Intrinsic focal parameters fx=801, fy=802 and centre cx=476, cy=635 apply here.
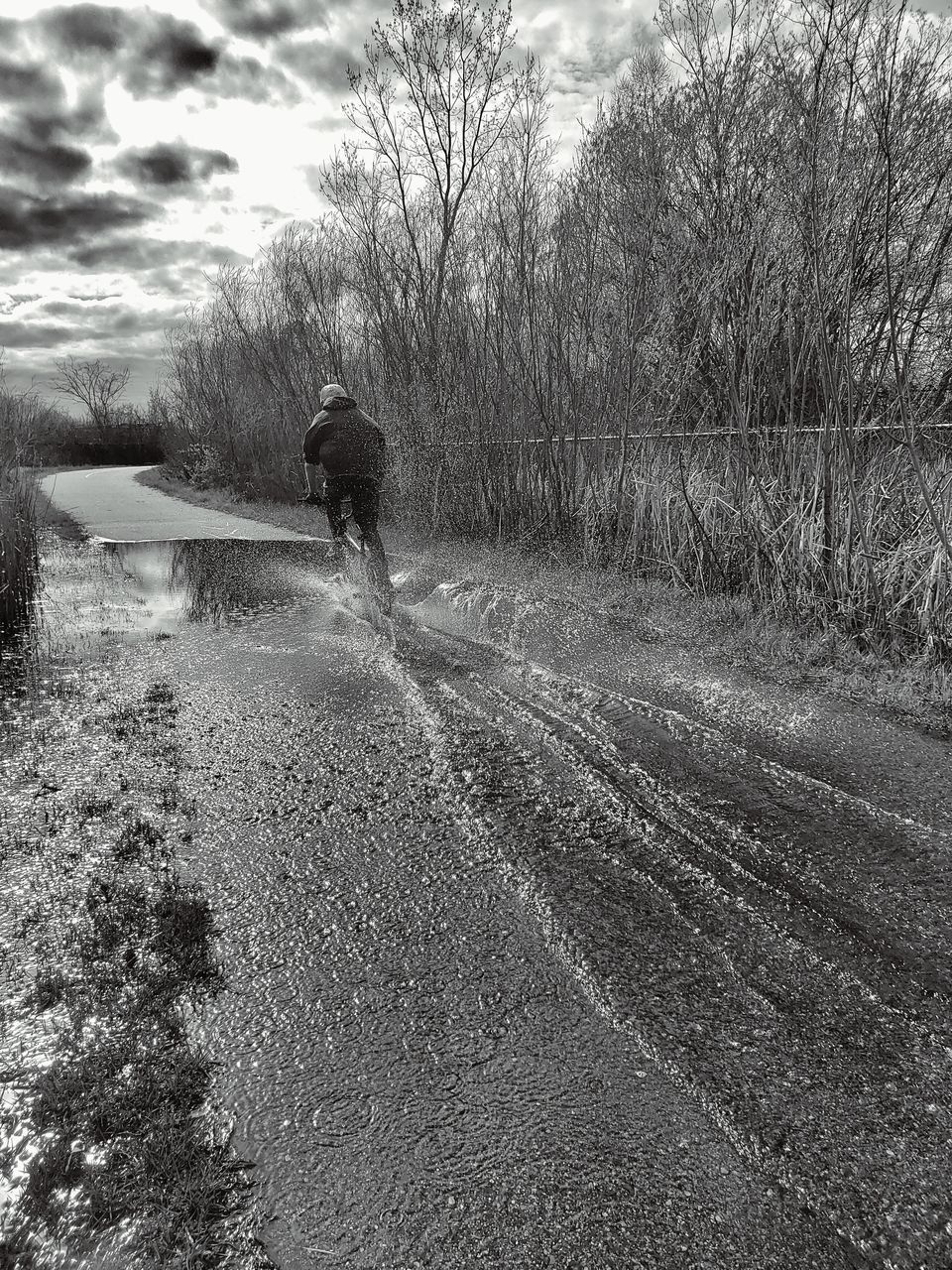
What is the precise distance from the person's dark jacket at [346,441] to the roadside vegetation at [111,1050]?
560 centimetres

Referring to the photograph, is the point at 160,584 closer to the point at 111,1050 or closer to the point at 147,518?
the point at 111,1050

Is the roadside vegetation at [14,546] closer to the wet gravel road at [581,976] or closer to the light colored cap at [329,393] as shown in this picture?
the light colored cap at [329,393]

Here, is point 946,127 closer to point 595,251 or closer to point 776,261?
point 776,261

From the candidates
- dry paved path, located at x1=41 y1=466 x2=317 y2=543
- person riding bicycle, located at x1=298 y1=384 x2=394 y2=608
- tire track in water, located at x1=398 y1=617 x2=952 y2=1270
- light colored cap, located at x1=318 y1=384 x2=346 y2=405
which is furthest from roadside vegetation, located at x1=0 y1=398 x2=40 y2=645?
tire track in water, located at x1=398 y1=617 x2=952 y2=1270

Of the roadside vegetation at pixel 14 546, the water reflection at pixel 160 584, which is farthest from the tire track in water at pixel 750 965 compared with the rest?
the roadside vegetation at pixel 14 546

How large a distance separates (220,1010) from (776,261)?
22.6 feet

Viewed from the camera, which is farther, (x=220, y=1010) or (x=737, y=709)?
(x=737, y=709)

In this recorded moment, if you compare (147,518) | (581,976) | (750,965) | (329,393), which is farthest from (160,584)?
(147,518)

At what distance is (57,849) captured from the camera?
3.28 m

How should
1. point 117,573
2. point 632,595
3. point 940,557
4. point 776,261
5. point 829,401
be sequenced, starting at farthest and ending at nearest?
point 117,573 < point 632,595 < point 776,261 < point 829,401 < point 940,557

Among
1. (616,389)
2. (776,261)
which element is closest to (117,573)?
(616,389)

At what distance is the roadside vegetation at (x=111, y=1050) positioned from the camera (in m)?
1.75

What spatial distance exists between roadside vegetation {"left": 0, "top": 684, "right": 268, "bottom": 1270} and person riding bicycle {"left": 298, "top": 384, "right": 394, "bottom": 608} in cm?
543

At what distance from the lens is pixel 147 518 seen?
17781 millimetres
